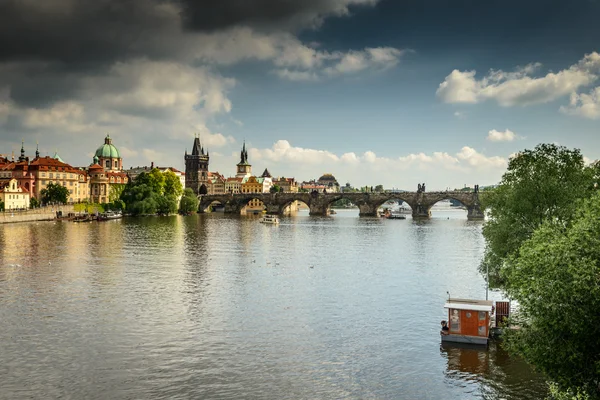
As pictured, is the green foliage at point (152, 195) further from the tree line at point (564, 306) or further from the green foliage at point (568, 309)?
the green foliage at point (568, 309)

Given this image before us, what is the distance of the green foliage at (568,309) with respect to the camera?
60.6 ft

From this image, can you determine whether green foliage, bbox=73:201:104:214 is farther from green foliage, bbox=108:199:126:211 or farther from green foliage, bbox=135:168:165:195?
green foliage, bbox=135:168:165:195

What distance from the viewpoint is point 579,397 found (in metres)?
16.1

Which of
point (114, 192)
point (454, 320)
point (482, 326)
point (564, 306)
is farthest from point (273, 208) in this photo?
point (564, 306)

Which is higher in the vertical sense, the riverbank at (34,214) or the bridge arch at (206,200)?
the bridge arch at (206,200)

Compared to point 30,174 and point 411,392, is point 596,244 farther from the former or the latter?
point 30,174

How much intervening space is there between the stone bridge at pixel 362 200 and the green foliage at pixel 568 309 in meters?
124

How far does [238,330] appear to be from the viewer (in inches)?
1247

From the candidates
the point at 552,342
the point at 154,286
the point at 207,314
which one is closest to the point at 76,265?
the point at 154,286

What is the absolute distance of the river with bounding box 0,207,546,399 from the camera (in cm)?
2380

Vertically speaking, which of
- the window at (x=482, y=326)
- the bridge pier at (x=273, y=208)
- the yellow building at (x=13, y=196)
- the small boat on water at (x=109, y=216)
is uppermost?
the yellow building at (x=13, y=196)

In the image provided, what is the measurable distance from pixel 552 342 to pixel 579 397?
126 inches

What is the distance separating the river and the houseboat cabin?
837 millimetres

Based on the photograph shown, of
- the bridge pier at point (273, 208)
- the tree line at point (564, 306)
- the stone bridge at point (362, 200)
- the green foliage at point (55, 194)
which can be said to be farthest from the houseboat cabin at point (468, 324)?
the bridge pier at point (273, 208)
